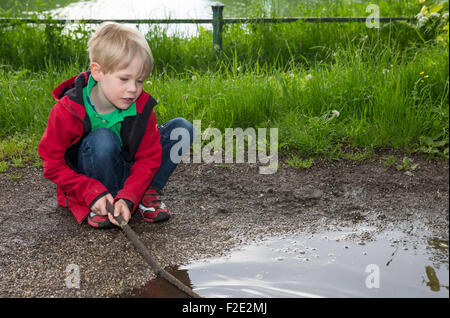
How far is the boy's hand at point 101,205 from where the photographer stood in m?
2.64

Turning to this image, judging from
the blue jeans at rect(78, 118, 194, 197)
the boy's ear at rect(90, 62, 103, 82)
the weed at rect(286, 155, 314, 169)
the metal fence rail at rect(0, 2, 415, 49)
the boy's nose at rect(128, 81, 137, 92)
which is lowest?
the weed at rect(286, 155, 314, 169)

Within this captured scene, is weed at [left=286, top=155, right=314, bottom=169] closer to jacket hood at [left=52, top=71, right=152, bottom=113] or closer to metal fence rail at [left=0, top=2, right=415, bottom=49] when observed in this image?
jacket hood at [left=52, top=71, right=152, bottom=113]

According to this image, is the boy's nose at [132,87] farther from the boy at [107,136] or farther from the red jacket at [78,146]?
the red jacket at [78,146]

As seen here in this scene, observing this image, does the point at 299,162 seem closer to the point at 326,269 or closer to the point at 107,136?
the point at 326,269

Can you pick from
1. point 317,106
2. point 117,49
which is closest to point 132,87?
point 117,49

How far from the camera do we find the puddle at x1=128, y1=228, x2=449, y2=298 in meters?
2.27

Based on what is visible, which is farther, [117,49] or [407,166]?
[407,166]

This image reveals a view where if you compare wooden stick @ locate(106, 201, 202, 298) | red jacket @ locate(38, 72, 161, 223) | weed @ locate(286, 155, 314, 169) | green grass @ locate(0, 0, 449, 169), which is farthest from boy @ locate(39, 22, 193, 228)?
green grass @ locate(0, 0, 449, 169)

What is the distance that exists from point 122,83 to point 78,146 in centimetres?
51

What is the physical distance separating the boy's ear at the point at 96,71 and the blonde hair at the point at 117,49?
0.07 ft

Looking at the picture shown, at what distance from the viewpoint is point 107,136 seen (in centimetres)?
272

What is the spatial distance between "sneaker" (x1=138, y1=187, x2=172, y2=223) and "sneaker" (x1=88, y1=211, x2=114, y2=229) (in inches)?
8.6

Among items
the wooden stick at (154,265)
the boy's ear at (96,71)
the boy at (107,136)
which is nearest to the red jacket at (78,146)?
the boy at (107,136)

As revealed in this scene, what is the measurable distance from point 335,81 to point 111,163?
2.19 m
